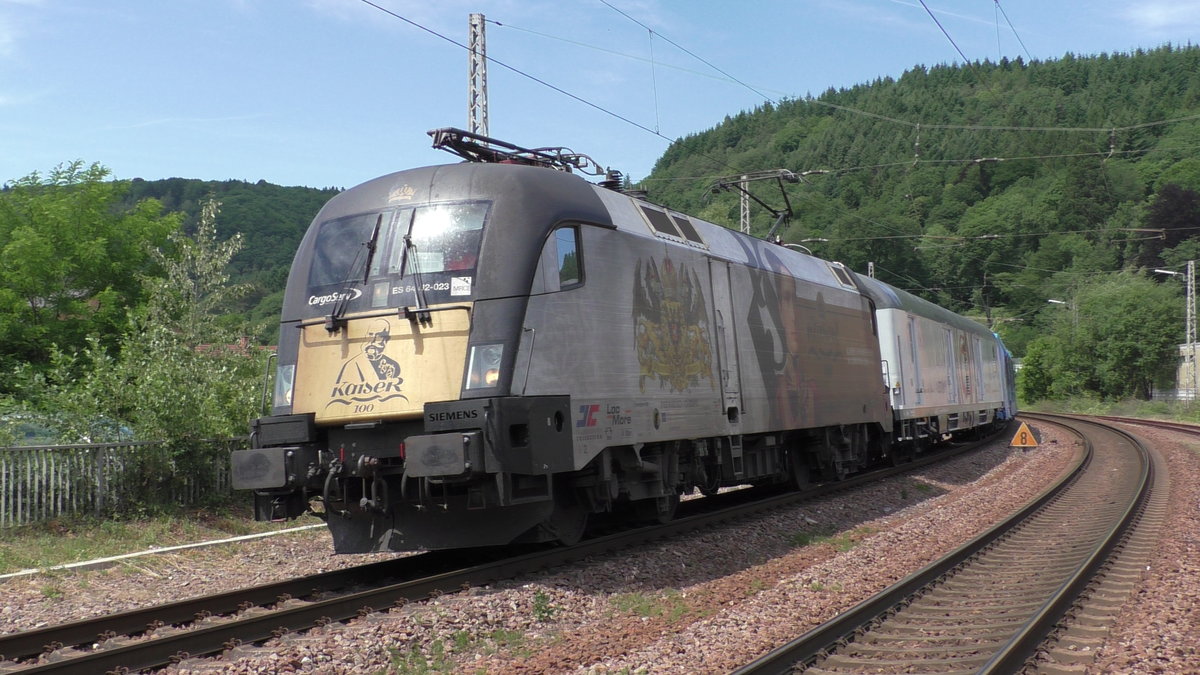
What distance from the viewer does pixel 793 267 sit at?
15.4 metres

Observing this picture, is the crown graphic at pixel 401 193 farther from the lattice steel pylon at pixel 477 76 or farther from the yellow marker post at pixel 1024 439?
the yellow marker post at pixel 1024 439

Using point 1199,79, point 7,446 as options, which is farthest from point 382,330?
point 1199,79

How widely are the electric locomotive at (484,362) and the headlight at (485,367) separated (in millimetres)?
15

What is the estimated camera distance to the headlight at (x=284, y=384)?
9.45m

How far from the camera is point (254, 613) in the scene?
7.74m

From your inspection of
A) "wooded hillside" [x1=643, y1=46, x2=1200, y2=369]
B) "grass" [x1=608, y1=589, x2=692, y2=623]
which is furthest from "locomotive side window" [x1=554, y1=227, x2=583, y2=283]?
"wooded hillside" [x1=643, y1=46, x2=1200, y2=369]

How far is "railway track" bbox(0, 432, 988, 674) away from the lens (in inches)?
245

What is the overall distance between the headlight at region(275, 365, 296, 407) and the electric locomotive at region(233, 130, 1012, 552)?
0.03m

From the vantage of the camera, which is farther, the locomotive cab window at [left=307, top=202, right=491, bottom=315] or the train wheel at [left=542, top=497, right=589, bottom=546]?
the train wheel at [left=542, top=497, right=589, bottom=546]

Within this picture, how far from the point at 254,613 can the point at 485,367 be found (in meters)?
2.61

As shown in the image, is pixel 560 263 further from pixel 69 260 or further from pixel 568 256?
pixel 69 260

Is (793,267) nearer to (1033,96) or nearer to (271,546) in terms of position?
(271,546)

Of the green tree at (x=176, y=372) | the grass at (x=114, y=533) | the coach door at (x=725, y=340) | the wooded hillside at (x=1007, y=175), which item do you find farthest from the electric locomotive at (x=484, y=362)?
the wooded hillside at (x=1007, y=175)

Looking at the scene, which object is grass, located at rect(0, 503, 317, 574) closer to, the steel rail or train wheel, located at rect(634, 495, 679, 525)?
train wheel, located at rect(634, 495, 679, 525)
